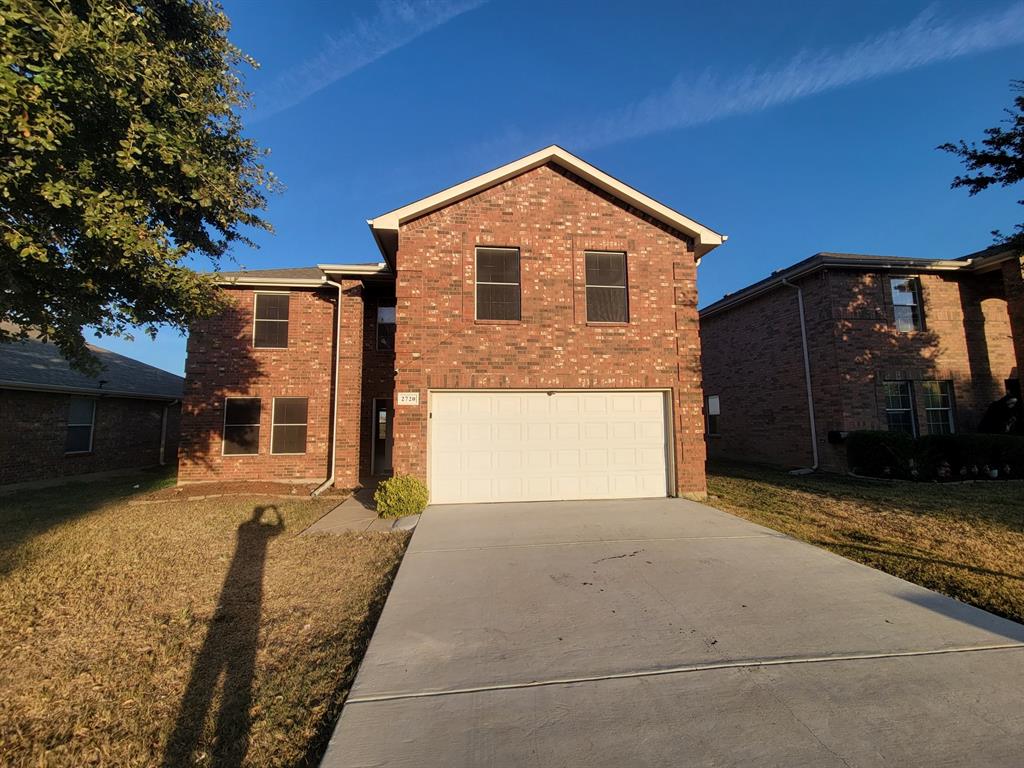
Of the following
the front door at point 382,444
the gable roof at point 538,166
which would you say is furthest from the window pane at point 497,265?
the front door at point 382,444

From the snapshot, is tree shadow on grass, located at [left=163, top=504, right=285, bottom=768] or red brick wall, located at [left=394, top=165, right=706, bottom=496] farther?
red brick wall, located at [left=394, top=165, right=706, bottom=496]

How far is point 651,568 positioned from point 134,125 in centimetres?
825

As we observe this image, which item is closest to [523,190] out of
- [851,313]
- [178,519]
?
[178,519]

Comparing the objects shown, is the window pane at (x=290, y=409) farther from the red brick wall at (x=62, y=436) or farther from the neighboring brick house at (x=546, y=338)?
the red brick wall at (x=62, y=436)

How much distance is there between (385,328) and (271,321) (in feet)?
9.60

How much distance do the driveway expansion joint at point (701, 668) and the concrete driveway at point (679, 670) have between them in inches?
0.5

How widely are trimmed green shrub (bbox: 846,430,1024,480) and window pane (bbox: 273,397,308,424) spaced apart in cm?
1446

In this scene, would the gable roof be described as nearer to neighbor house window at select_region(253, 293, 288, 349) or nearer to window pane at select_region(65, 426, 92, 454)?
neighbor house window at select_region(253, 293, 288, 349)

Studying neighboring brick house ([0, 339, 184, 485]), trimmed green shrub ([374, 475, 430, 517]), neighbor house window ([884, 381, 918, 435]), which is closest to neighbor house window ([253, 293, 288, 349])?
neighboring brick house ([0, 339, 184, 485])

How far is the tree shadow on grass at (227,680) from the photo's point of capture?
2516 millimetres

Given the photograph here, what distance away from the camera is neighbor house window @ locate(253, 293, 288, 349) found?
40.3 feet

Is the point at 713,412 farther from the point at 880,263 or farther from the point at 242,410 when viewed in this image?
the point at 242,410

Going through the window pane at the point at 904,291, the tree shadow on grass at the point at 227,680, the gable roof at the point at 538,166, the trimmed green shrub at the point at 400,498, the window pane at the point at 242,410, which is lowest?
the tree shadow on grass at the point at 227,680

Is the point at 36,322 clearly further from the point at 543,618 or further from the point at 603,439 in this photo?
the point at 603,439
